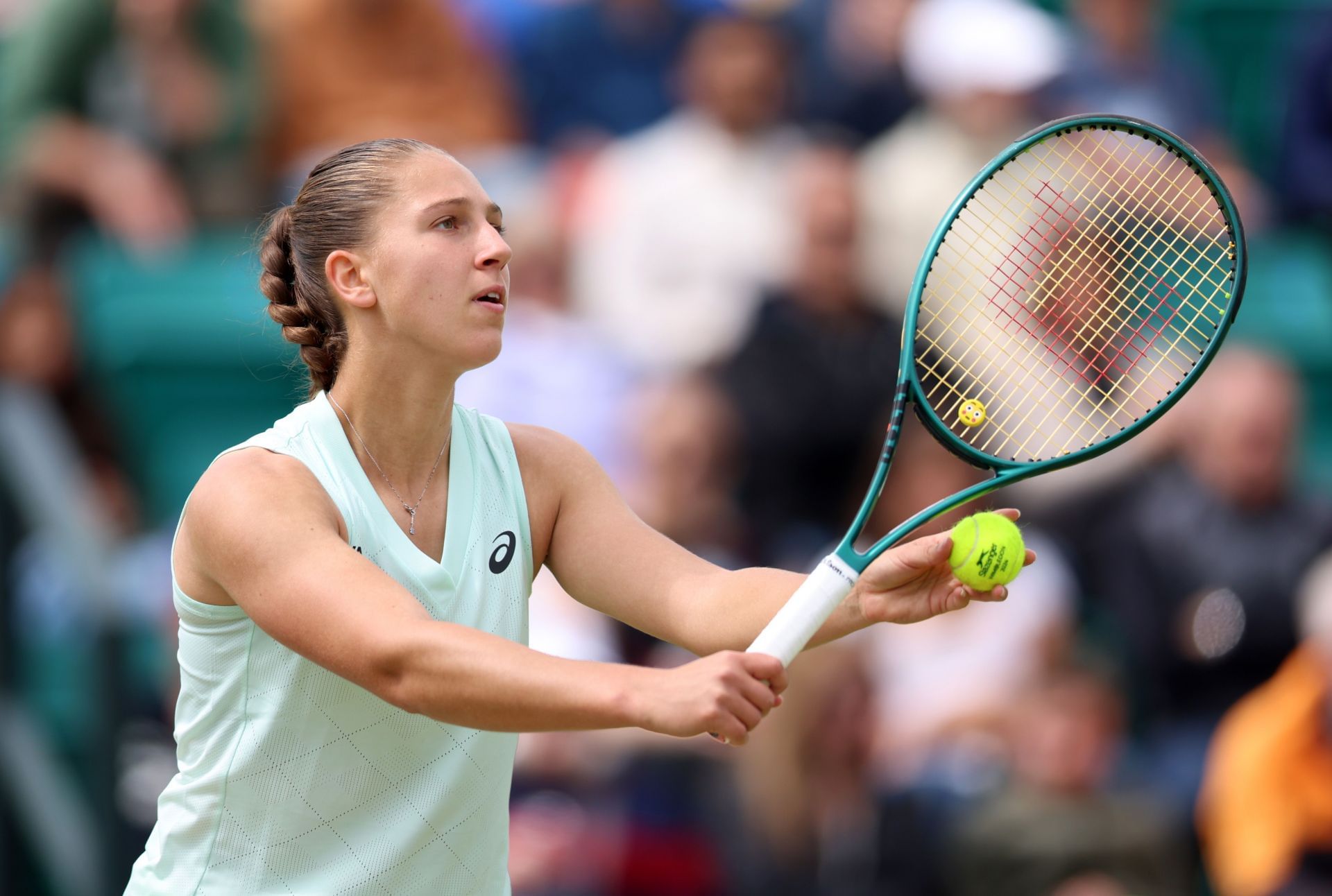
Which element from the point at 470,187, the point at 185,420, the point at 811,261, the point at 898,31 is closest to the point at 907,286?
the point at 811,261

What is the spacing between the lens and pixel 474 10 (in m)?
8.29

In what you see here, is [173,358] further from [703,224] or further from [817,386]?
[817,386]

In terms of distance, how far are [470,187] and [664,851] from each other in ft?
10.1

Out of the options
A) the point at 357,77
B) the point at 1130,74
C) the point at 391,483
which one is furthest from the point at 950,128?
the point at 391,483

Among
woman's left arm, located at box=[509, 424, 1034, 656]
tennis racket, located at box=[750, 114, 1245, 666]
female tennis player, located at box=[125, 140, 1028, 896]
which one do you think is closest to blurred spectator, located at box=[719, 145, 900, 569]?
tennis racket, located at box=[750, 114, 1245, 666]

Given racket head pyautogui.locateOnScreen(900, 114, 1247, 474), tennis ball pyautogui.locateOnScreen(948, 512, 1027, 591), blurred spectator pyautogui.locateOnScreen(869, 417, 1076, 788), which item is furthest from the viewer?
blurred spectator pyautogui.locateOnScreen(869, 417, 1076, 788)

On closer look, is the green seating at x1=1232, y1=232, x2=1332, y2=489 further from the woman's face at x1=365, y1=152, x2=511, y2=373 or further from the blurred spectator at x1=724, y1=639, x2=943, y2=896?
the woman's face at x1=365, y1=152, x2=511, y2=373

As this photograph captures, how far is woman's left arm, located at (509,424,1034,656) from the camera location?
3.02 m

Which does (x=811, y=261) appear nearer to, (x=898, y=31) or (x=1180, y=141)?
(x=898, y=31)

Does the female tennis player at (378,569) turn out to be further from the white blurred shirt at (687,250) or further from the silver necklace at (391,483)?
the white blurred shirt at (687,250)

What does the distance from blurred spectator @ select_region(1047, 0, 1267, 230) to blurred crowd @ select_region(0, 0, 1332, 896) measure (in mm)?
20

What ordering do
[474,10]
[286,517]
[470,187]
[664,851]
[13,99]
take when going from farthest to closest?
[474,10] → [13,99] → [664,851] → [470,187] → [286,517]

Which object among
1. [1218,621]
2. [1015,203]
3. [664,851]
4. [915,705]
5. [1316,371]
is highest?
[1015,203]

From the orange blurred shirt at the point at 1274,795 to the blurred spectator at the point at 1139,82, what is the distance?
7.81 ft
